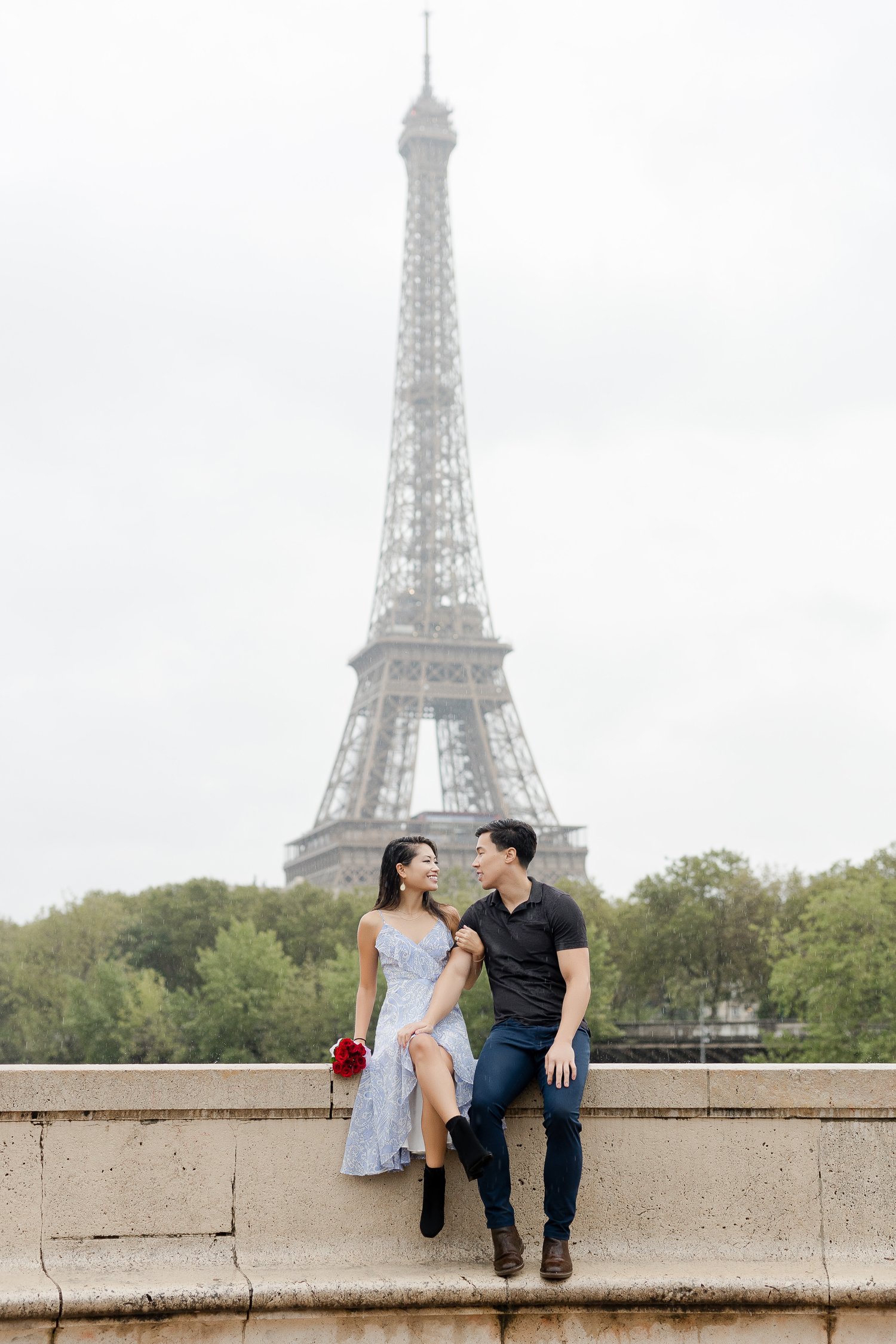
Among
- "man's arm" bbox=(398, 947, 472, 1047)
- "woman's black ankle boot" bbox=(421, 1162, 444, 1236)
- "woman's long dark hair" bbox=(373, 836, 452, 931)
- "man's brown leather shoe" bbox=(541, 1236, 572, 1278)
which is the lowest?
"man's brown leather shoe" bbox=(541, 1236, 572, 1278)

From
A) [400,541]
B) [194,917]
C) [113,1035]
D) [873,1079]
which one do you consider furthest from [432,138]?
[873,1079]

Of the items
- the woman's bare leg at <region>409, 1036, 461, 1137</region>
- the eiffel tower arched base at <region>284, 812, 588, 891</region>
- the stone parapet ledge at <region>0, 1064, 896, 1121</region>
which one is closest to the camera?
the woman's bare leg at <region>409, 1036, 461, 1137</region>

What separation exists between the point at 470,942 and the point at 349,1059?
823 millimetres

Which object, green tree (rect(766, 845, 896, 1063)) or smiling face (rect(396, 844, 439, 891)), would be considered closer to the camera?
smiling face (rect(396, 844, 439, 891))

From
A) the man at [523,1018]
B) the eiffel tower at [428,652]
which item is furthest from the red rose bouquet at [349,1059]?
the eiffel tower at [428,652]

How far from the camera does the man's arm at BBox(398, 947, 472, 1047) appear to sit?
684 centimetres

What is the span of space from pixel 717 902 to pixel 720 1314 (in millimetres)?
51006

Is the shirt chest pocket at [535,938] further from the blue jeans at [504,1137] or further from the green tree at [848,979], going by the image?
the green tree at [848,979]

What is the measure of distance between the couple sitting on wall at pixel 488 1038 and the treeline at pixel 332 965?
30035 millimetres

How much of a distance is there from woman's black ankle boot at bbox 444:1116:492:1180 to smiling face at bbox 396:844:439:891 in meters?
1.24

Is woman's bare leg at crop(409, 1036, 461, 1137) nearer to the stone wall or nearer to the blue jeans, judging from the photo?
the blue jeans

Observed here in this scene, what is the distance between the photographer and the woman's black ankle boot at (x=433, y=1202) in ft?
22.2

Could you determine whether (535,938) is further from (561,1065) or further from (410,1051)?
(410,1051)

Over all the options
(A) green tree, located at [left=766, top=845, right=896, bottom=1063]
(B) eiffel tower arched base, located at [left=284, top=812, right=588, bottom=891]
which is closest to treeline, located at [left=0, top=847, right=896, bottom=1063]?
(A) green tree, located at [left=766, top=845, right=896, bottom=1063]
